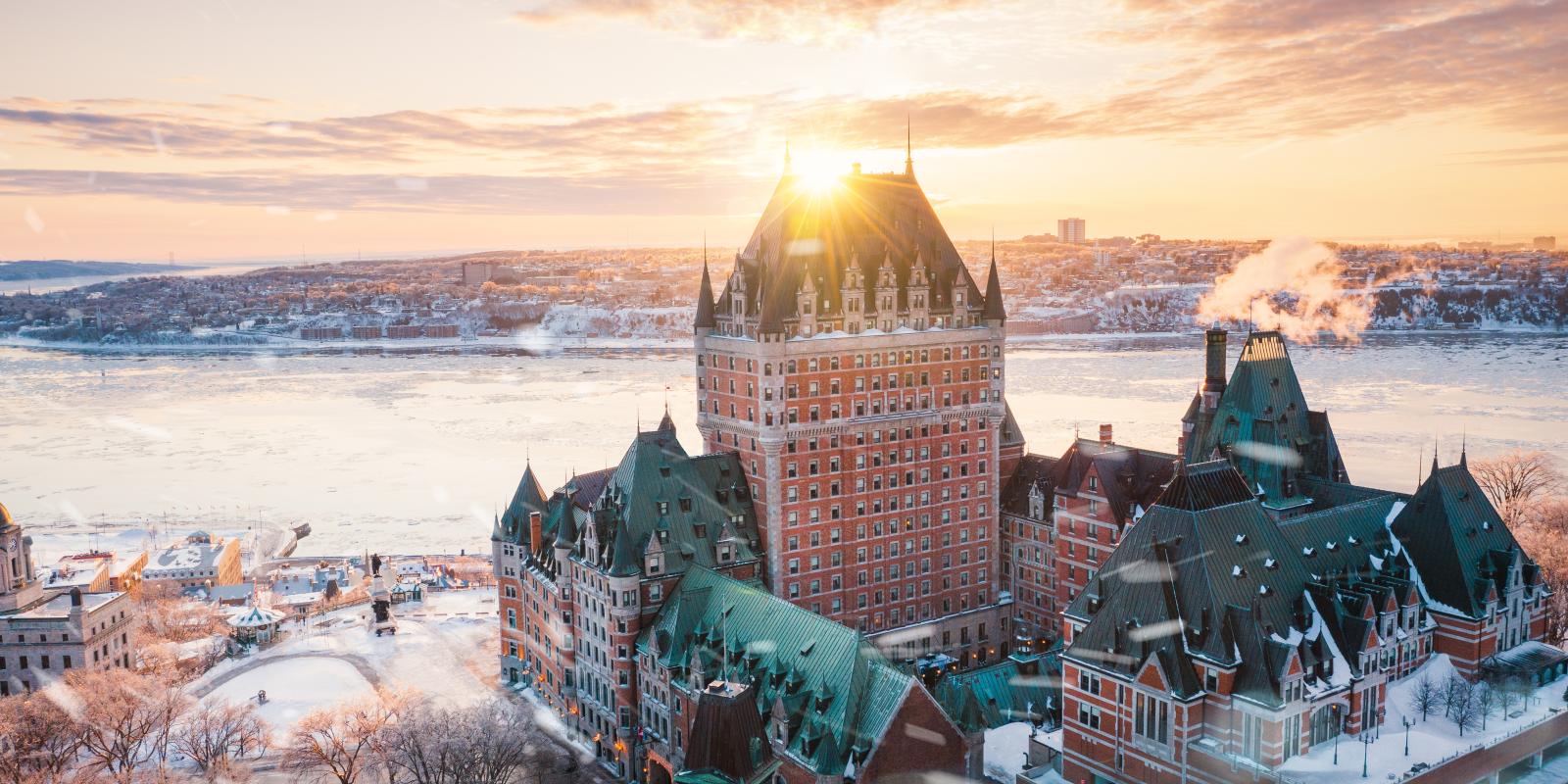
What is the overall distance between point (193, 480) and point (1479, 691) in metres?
168

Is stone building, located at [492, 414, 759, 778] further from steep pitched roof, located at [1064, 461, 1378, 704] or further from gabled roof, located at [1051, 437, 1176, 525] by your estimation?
steep pitched roof, located at [1064, 461, 1378, 704]

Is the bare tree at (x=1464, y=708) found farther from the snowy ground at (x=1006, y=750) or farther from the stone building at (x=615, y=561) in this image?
the stone building at (x=615, y=561)

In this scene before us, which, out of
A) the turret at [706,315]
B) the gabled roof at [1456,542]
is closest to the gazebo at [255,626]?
the turret at [706,315]

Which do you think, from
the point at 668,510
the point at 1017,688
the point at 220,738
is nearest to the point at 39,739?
the point at 220,738

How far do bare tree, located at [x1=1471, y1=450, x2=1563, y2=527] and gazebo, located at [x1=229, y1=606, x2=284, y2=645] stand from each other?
115544 millimetres

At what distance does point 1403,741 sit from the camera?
61375 mm

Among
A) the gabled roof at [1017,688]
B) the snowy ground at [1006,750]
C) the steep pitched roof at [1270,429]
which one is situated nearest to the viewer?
the snowy ground at [1006,750]

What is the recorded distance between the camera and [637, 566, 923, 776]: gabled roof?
56906mm

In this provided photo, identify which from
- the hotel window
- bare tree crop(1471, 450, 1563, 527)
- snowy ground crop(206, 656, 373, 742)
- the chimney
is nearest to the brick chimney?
snowy ground crop(206, 656, 373, 742)

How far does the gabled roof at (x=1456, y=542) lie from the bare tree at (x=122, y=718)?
258ft

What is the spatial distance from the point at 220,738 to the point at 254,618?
32839 millimetres

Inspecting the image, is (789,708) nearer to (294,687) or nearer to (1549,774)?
(1549,774)

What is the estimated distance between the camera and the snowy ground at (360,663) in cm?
8675

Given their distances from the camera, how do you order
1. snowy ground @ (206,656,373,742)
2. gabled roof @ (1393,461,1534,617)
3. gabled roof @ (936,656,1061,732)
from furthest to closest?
snowy ground @ (206,656,373,742)
gabled roof @ (936,656,1061,732)
gabled roof @ (1393,461,1534,617)
